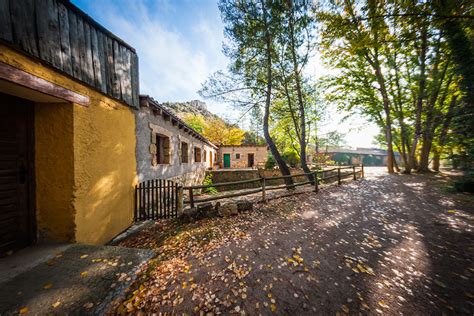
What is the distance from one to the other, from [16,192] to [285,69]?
33.0ft

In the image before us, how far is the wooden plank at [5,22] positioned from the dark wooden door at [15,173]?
3.71 ft

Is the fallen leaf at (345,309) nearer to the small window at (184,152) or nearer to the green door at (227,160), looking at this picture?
the small window at (184,152)

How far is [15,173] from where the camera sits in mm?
2715

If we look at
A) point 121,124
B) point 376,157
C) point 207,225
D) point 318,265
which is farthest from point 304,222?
point 376,157

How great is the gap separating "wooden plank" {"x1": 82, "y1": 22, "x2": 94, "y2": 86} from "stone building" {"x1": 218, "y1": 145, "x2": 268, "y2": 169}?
18799 mm

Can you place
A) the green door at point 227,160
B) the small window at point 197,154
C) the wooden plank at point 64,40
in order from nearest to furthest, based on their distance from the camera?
the wooden plank at point 64,40, the small window at point 197,154, the green door at point 227,160

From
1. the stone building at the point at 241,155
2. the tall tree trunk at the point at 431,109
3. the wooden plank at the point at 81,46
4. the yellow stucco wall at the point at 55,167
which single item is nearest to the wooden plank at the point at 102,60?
the wooden plank at the point at 81,46

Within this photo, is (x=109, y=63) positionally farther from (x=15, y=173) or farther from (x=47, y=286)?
(x=47, y=286)

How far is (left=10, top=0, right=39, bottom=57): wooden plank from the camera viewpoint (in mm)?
2193

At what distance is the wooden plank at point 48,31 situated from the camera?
2.48 meters

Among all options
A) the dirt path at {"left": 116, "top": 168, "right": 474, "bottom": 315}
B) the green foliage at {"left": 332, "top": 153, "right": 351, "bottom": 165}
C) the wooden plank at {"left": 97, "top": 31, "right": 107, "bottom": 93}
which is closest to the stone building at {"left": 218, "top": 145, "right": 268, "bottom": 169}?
the dirt path at {"left": 116, "top": 168, "right": 474, "bottom": 315}

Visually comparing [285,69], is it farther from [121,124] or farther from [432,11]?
[121,124]

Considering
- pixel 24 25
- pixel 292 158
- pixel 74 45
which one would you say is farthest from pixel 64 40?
pixel 292 158

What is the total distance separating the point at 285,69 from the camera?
28.1ft
